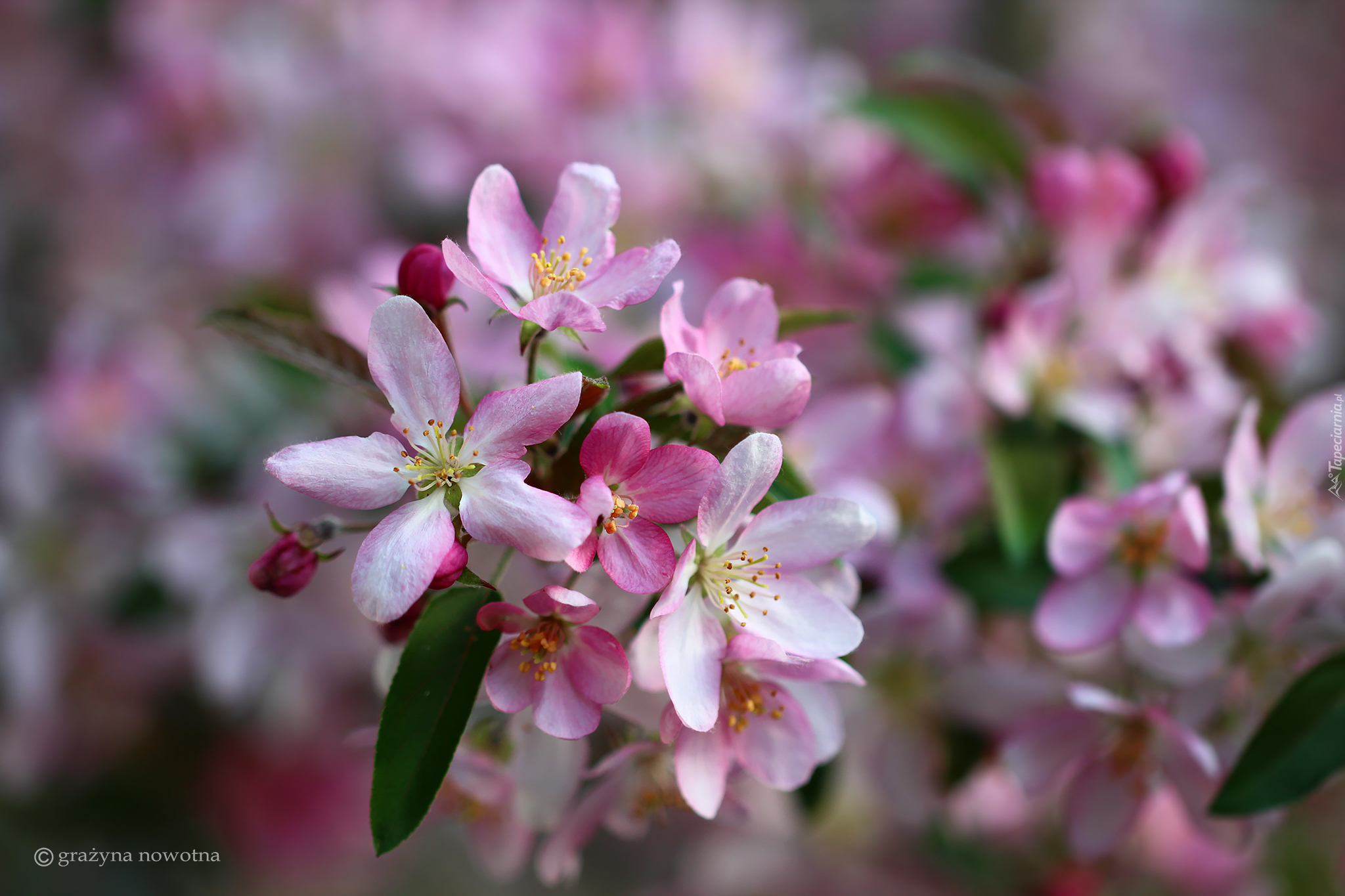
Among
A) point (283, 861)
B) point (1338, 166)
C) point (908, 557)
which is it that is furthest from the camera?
point (1338, 166)

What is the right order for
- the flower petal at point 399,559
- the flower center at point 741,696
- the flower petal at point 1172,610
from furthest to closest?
the flower petal at point 1172,610 → the flower center at point 741,696 → the flower petal at point 399,559

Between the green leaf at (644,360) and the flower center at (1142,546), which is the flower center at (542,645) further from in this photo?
the flower center at (1142,546)

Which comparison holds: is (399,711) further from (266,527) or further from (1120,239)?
(1120,239)

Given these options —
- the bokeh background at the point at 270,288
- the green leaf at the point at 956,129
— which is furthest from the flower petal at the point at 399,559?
the green leaf at the point at 956,129

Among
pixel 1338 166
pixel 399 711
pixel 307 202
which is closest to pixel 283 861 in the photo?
pixel 307 202

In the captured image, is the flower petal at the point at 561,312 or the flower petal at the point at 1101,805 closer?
the flower petal at the point at 561,312

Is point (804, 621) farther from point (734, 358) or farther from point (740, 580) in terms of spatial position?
point (734, 358)

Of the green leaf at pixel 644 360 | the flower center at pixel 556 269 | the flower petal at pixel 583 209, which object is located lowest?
the green leaf at pixel 644 360

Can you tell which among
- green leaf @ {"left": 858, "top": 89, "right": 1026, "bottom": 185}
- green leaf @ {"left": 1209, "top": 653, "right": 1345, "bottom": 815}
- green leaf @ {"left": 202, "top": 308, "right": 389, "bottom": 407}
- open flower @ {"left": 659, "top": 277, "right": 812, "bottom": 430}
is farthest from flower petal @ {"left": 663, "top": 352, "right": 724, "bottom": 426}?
green leaf @ {"left": 858, "top": 89, "right": 1026, "bottom": 185}
